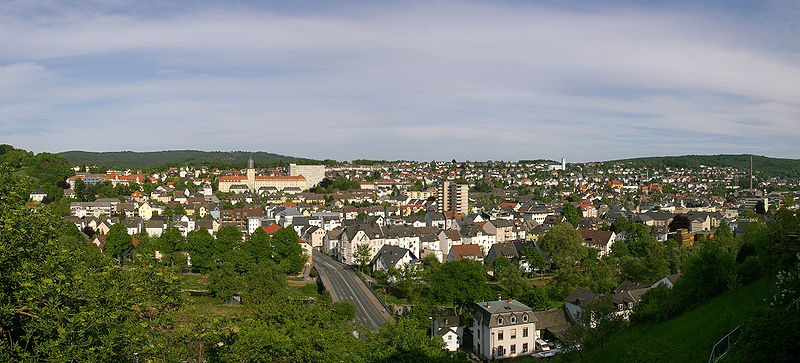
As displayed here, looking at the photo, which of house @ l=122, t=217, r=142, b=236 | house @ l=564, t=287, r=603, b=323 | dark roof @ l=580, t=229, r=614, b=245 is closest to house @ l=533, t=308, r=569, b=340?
house @ l=564, t=287, r=603, b=323

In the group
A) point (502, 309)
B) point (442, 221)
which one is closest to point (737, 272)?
point (502, 309)

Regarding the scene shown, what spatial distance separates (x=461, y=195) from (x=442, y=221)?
14.7 m

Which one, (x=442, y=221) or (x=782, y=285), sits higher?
(x=782, y=285)

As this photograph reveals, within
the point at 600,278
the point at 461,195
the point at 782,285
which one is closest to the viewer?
the point at 782,285

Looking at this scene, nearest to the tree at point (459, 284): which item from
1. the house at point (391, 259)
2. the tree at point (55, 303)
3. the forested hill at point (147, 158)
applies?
the house at point (391, 259)

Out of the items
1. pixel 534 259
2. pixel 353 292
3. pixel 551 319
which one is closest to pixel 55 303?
pixel 551 319

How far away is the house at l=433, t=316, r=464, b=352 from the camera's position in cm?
2273

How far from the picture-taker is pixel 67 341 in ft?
21.6

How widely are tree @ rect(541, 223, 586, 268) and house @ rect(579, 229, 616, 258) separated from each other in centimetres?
668

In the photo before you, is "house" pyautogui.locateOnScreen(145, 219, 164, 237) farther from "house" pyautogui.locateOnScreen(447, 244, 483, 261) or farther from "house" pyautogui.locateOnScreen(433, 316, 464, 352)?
"house" pyautogui.locateOnScreen(433, 316, 464, 352)

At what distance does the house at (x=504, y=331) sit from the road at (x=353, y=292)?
4.41m

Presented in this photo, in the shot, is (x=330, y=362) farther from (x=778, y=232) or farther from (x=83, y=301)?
(x=778, y=232)

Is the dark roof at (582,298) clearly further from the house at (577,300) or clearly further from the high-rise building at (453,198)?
the high-rise building at (453,198)

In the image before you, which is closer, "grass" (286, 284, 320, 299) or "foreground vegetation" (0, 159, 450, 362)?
"foreground vegetation" (0, 159, 450, 362)
